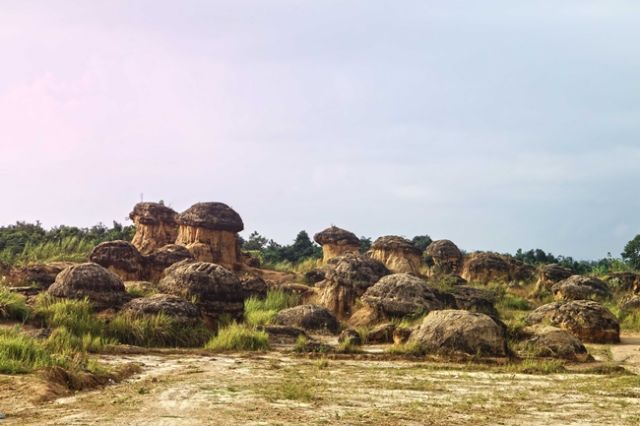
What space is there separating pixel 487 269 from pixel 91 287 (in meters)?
23.4

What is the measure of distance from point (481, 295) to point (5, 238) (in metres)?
28.0

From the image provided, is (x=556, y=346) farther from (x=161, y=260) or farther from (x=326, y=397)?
(x=161, y=260)

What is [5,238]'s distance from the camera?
41.6 m

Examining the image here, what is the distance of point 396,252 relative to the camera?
3528 centimetres

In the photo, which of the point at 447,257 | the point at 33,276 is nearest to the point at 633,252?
the point at 447,257

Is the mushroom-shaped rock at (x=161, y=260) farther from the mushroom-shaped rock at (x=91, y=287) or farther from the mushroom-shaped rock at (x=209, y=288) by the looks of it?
the mushroom-shaped rock at (x=91, y=287)

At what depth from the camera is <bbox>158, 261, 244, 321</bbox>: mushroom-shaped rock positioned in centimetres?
1898

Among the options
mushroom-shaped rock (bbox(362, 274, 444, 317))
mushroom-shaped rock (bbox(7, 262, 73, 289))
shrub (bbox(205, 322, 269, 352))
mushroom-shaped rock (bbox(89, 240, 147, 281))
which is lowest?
shrub (bbox(205, 322, 269, 352))

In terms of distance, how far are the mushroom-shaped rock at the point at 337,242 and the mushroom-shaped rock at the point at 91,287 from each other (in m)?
20.1

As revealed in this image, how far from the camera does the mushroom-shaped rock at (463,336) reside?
1532 cm

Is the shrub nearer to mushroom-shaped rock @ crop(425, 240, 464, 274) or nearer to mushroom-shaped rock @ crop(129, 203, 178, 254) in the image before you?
mushroom-shaped rock @ crop(129, 203, 178, 254)

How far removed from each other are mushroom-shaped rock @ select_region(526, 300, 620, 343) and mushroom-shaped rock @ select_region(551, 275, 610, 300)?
25.4ft

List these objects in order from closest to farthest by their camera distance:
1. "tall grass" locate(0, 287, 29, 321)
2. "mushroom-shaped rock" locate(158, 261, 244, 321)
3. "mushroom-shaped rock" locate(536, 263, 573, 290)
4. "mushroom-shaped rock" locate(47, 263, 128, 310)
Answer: "tall grass" locate(0, 287, 29, 321)
"mushroom-shaped rock" locate(47, 263, 128, 310)
"mushroom-shaped rock" locate(158, 261, 244, 321)
"mushroom-shaped rock" locate(536, 263, 573, 290)

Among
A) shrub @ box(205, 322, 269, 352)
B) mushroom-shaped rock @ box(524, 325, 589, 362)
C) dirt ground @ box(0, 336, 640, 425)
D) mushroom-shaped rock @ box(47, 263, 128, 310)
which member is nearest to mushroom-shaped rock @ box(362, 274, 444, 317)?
mushroom-shaped rock @ box(524, 325, 589, 362)
